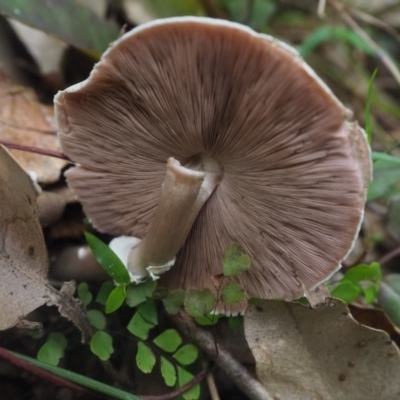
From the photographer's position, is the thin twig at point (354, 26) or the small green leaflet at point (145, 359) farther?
the thin twig at point (354, 26)

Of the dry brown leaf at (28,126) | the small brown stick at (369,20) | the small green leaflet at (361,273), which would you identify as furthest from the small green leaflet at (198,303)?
the small brown stick at (369,20)

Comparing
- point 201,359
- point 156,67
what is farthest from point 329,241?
point 156,67

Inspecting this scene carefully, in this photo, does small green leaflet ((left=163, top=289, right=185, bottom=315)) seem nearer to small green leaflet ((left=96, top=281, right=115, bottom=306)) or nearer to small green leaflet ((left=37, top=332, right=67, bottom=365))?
small green leaflet ((left=96, top=281, right=115, bottom=306))

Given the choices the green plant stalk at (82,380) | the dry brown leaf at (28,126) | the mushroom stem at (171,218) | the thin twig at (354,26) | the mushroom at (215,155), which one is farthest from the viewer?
the thin twig at (354,26)

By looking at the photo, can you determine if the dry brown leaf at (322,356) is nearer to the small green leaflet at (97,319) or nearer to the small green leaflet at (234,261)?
the small green leaflet at (234,261)

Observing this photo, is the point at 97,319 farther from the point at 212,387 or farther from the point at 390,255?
the point at 390,255

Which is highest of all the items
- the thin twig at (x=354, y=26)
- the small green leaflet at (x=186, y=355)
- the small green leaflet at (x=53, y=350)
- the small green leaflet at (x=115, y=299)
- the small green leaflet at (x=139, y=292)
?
the thin twig at (x=354, y=26)


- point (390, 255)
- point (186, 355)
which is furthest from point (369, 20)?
point (186, 355)
